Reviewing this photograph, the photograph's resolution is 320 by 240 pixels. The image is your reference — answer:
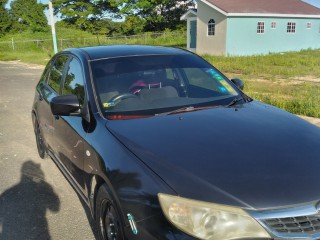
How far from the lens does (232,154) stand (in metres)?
2.27

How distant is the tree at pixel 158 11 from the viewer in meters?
47.4

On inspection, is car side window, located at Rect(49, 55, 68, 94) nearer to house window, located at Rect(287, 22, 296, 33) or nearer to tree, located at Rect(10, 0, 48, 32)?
house window, located at Rect(287, 22, 296, 33)

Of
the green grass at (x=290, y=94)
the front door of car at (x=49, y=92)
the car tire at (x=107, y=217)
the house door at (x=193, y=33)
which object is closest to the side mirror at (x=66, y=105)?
the car tire at (x=107, y=217)

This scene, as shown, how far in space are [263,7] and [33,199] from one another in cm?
2472

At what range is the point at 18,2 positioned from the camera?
68250 mm

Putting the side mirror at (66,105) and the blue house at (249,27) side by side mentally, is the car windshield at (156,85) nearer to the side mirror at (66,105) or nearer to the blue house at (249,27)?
the side mirror at (66,105)

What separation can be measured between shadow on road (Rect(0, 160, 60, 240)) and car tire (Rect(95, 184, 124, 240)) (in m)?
0.76

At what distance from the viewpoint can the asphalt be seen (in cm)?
332

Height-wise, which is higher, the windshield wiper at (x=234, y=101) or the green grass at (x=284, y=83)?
the windshield wiper at (x=234, y=101)

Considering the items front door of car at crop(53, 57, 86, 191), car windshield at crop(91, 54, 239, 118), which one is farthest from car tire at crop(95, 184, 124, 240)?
car windshield at crop(91, 54, 239, 118)

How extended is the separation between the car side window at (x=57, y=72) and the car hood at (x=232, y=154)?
167 cm

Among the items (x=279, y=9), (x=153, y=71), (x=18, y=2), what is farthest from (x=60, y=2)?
(x=153, y=71)

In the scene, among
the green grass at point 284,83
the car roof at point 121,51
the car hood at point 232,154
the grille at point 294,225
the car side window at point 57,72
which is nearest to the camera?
the grille at point 294,225

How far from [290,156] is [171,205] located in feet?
2.84
